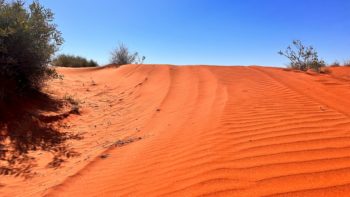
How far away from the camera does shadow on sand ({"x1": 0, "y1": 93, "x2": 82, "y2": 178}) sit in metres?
5.22

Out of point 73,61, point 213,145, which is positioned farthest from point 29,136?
point 73,61

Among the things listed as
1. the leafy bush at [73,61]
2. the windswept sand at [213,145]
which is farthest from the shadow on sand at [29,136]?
the leafy bush at [73,61]

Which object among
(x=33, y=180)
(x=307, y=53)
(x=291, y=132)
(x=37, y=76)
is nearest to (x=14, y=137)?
(x=33, y=180)

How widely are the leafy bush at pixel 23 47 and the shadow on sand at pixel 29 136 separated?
42 centimetres

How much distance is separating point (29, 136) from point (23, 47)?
2.36 meters

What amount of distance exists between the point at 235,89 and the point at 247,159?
13.8 ft

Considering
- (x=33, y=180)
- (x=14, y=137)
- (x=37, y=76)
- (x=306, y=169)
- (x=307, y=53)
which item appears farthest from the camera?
(x=307, y=53)

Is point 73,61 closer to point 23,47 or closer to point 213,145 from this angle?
point 23,47

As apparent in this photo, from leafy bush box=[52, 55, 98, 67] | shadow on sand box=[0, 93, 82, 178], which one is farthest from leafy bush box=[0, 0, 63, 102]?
leafy bush box=[52, 55, 98, 67]

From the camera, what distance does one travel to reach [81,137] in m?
6.40

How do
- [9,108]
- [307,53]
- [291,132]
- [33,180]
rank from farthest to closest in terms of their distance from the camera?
[307,53] → [9,108] → [33,180] → [291,132]

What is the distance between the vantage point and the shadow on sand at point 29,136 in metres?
5.22

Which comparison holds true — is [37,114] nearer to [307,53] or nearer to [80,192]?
[80,192]

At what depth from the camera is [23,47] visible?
7.73m
